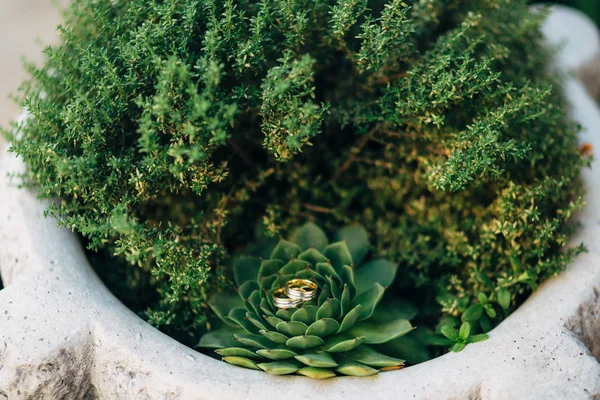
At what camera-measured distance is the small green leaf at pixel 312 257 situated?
2.06 metres

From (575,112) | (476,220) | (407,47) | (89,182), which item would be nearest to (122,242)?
(89,182)

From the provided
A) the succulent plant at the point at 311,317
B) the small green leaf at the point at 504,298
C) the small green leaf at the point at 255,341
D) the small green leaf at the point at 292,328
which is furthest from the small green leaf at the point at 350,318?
the small green leaf at the point at 504,298

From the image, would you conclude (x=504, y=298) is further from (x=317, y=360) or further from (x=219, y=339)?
(x=219, y=339)

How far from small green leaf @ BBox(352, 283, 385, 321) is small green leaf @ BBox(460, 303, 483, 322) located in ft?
1.05

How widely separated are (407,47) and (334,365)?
44.7 inches

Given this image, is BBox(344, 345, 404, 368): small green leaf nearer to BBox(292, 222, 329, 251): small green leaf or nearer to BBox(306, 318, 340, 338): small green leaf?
BBox(306, 318, 340, 338): small green leaf

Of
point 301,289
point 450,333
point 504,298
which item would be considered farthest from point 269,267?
point 504,298

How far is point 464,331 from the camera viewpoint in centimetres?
189

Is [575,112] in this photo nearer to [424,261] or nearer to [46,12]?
[424,261]

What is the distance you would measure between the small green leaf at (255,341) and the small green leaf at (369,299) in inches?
13.2

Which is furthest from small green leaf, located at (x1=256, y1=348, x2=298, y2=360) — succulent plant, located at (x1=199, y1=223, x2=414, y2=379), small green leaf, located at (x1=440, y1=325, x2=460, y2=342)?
small green leaf, located at (x1=440, y1=325, x2=460, y2=342)

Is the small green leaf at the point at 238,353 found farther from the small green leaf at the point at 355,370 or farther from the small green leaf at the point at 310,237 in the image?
the small green leaf at the point at 310,237

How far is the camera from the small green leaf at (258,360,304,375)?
170cm

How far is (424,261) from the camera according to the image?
231 cm
